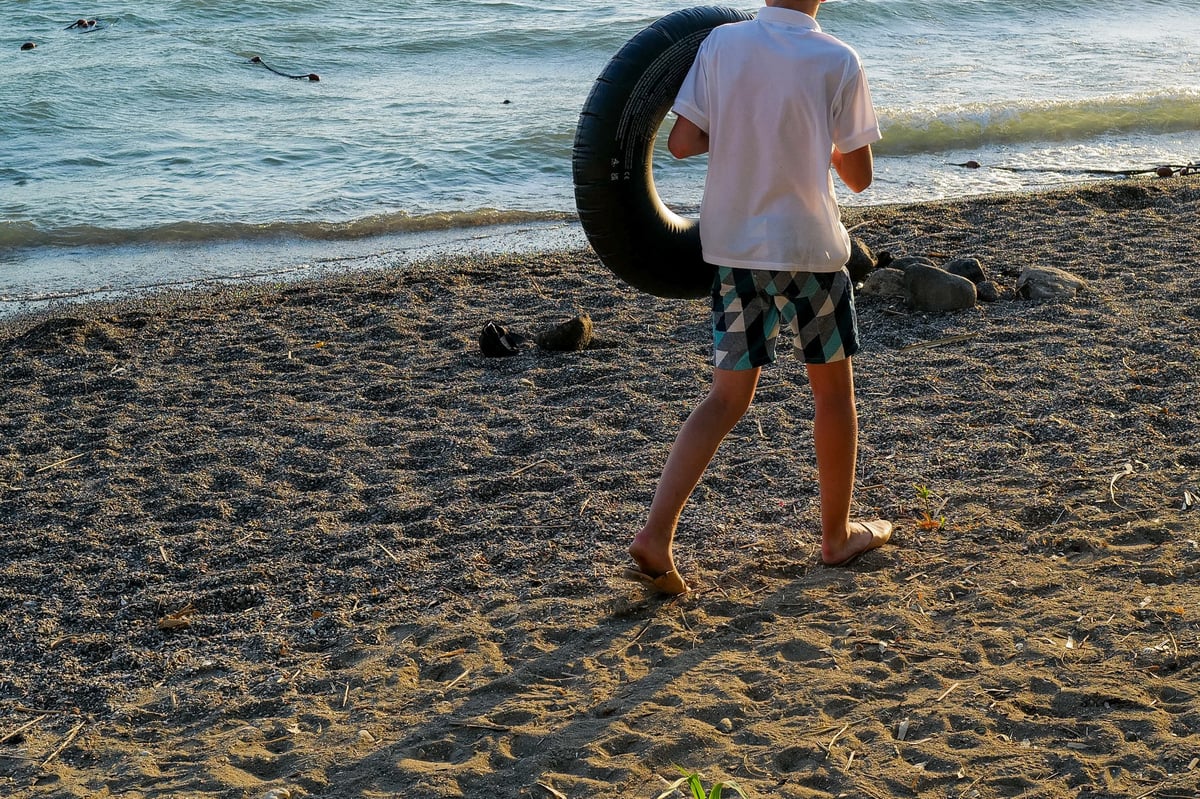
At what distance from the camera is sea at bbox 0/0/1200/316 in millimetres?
8719

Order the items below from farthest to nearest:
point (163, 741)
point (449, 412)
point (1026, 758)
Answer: point (449, 412) < point (163, 741) < point (1026, 758)

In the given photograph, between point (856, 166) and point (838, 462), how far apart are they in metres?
0.88

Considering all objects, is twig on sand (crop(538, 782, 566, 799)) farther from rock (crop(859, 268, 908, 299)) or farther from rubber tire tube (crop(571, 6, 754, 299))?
rock (crop(859, 268, 908, 299))

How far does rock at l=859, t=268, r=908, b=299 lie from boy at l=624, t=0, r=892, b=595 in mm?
2895

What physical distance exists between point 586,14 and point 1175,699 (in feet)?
55.1

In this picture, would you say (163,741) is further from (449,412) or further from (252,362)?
(252,362)

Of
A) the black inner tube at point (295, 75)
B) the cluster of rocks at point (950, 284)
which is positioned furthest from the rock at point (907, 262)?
the black inner tube at point (295, 75)

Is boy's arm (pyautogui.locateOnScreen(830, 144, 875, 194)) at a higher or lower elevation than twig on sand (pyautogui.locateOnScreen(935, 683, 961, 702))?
higher

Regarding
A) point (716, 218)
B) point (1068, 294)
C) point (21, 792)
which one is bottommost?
point (21, 792)

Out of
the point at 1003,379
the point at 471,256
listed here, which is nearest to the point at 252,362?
the point at 471,256

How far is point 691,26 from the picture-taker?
3.72 meters

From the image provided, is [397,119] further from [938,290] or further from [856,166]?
[856,166]

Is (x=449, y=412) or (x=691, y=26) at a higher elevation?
(x=691, y=26)

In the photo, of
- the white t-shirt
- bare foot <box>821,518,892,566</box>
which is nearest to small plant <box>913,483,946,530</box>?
bare foot <box>821,518,892,566</box>
